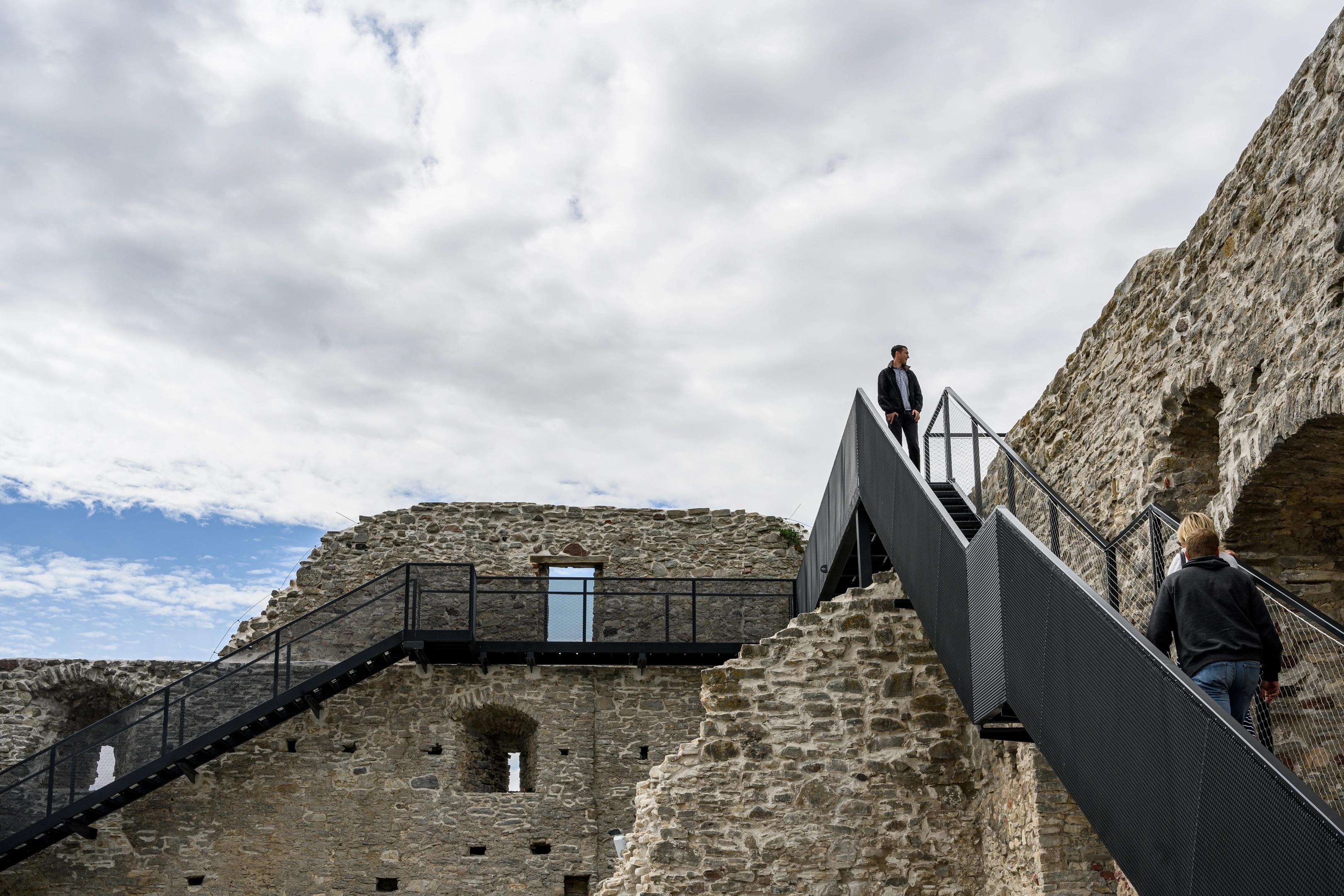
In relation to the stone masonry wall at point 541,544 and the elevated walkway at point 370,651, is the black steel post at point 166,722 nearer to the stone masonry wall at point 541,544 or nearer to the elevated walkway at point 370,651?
the elevated walkway at point 370,651

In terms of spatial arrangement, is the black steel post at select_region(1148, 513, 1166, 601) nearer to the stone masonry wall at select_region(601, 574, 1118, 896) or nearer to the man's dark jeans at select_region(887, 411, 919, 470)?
the stone masonry wall at select_region(601, 574, 1118, 896)

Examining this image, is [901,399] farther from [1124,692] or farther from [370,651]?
[370,651]

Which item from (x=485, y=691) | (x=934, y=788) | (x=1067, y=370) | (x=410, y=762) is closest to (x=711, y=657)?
(x=485, y=691)

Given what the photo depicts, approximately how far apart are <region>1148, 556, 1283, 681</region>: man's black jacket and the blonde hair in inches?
4.2

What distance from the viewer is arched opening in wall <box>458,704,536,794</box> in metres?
13.0

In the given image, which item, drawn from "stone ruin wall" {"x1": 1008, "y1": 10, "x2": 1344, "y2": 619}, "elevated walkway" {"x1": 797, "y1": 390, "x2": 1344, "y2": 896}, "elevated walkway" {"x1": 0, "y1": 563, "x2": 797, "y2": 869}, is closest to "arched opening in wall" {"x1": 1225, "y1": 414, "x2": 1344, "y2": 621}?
"stone ruin wall" {"x1": 1008, "y1": 10, "x2": 1344, "y2": 619}

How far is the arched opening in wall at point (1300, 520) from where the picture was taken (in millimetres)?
5152

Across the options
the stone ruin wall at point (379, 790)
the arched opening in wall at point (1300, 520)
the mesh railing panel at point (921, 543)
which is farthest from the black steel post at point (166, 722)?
the arched opening in wall at point (1300, 520)

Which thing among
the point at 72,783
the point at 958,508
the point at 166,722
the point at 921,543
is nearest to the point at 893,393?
the point at 958,508

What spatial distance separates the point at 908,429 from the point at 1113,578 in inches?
133

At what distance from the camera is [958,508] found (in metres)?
8.04

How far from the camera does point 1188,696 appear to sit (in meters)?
3.71

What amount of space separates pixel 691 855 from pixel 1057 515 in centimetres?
398

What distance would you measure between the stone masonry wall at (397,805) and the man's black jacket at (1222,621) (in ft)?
31.1
